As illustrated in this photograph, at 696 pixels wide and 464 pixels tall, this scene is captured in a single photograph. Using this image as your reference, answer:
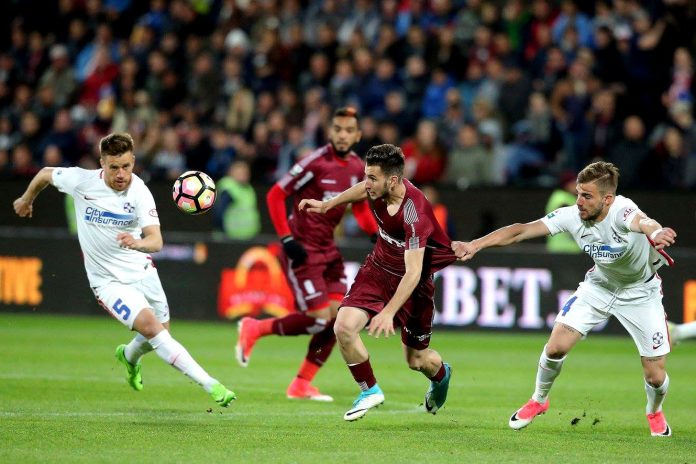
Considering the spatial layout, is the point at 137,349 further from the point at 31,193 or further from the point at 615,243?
the point at 615,243

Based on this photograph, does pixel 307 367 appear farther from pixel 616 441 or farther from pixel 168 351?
pixel 616 441

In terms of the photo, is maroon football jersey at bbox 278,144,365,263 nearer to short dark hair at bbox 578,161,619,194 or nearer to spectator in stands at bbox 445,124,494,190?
short dark hair at bbox 578,161,619,194

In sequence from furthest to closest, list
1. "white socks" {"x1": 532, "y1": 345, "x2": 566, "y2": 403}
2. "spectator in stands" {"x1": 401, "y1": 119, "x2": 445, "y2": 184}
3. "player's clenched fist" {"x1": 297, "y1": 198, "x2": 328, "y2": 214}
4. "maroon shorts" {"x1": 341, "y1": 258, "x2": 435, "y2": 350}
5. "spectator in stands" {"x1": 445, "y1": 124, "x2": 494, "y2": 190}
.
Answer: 1. "spectator in stands" {"x1": 401, "y1": 119, "x2": 445, "y2": 184}
2. "spectator in stands" {"x1": 445, "y1": 124, "x2": 494, "y2": 190}
3. "player's clenched fist" {"x1": 297, "y1": 198, "x2": 328, "y2": 214}
4. "maroon shorts" {"x1": 341, "y1": 258, "x2": 435, "y2": 350}
5. "white socks" {"x1": 532, "y1": 345, "x2": 566, "y2": 403}

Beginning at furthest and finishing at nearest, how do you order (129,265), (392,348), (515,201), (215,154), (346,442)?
(215,154)
(515,201)
(392,348)
(129,265)
(346,442)

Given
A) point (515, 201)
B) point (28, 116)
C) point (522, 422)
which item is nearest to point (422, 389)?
point (522, 422)

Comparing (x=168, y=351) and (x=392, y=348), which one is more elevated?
(x=168, y=351)

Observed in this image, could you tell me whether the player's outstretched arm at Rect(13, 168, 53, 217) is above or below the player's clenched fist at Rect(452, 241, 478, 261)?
above

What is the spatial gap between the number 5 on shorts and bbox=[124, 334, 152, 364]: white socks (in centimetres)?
59

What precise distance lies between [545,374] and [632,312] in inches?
30.2

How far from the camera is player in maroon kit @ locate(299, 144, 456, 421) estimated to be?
831 centimetres

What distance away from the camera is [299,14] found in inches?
815

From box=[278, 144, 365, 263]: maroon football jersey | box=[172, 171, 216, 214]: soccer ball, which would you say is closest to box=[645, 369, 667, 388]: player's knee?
box=[278, 144, 365, 263]: maroon football jersey

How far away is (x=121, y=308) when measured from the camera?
28.9 feet

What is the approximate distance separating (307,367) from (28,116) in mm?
12196
